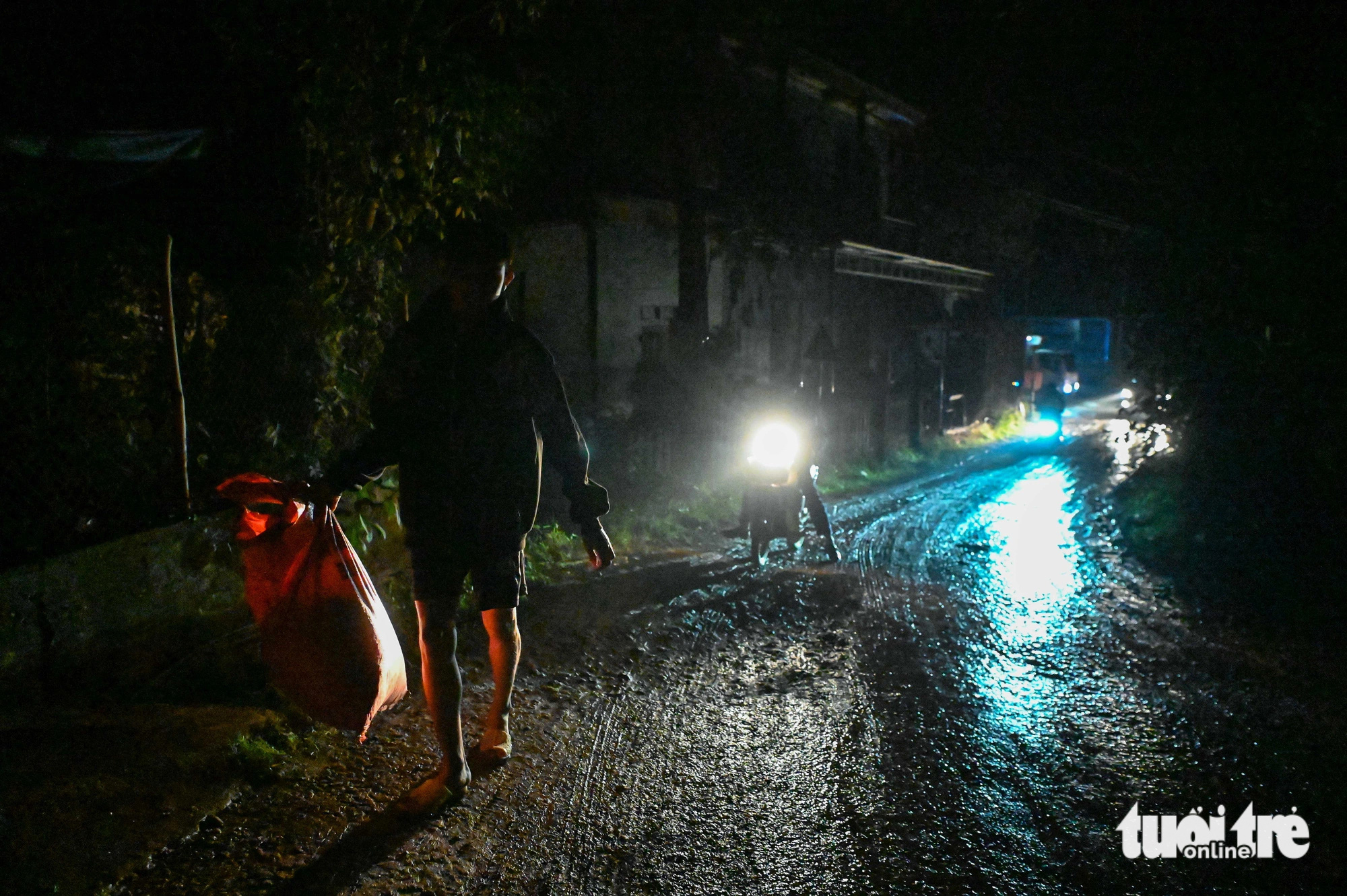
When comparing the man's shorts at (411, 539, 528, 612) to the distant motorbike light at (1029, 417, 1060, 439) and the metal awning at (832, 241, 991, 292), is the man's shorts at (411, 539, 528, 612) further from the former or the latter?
the distant motorbike light at (1029, 417, 1060, 439)

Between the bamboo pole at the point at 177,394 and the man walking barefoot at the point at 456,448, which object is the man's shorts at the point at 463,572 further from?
the bamboo pole at the point at 177,394

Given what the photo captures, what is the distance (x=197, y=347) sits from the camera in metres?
5.30

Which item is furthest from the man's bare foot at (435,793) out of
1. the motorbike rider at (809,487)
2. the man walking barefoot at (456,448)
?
the motorbike rider at (809,487)

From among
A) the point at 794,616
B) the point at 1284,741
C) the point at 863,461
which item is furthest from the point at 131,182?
the point at 863,461

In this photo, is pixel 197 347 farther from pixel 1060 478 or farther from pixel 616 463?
pixel 1060 478

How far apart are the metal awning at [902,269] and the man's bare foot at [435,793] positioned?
42.1 ft

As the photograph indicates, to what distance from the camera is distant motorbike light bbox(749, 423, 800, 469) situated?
8.34 meters

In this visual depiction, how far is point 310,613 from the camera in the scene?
11.4 feet

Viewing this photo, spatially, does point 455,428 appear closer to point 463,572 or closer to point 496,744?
point 463,572

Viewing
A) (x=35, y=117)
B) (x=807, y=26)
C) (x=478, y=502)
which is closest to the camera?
(x=478, y=502)

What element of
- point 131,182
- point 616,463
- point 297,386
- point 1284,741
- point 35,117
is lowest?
point 1284,741

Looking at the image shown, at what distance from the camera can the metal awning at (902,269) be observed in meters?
15.6

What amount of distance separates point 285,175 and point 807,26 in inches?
400

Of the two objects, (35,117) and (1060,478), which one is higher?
(35,117)
